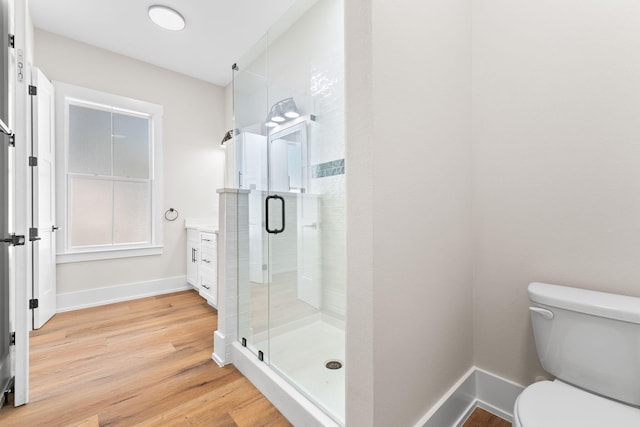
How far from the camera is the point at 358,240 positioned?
3.11 ft

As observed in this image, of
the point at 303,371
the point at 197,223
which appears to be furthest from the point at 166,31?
the point at 303,371

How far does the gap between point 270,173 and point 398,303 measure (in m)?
1.32

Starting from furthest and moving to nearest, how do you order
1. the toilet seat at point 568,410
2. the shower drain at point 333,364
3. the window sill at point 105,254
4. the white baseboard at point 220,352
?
1. the window sill at point 105,254
2. the white baseboard at point 220,352
3. the shower drain at point 333,364
4. the toilet seat at point 568,410

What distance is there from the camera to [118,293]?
325cm

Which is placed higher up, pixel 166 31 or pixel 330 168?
pixel 166 31

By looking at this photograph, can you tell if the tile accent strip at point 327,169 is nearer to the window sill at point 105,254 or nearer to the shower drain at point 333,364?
the shower drain at point 333,364

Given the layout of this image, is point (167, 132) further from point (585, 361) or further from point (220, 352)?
point (585, 361)

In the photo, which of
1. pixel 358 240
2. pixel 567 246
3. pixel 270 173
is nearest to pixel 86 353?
pixel 270 173

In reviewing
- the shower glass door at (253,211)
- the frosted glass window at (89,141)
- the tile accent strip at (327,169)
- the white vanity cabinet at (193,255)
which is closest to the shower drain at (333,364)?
the shower glass door at (253,211)

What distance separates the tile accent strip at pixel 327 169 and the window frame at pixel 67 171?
7.74 ft

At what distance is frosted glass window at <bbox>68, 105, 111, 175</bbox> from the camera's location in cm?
305

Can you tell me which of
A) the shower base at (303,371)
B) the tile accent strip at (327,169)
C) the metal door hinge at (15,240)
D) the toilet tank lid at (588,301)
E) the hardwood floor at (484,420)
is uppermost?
the tile accent strip at (327,169)

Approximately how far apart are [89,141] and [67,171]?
1.34ft

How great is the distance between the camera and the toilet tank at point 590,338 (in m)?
0.95
